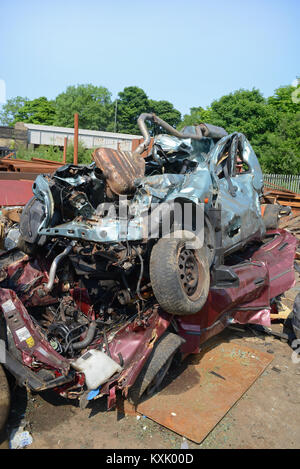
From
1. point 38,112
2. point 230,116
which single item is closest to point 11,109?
point 38,112

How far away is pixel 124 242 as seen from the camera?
10.7 ft

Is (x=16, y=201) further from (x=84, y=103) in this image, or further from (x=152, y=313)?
(x=84, y=103)

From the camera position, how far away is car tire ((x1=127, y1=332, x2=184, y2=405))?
3.21 meters

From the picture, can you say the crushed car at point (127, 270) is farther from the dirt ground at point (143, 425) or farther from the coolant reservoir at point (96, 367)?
the dirt ground at point (143, 425)

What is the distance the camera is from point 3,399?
2770 mm

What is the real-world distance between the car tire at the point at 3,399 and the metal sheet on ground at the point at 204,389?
1.12 m

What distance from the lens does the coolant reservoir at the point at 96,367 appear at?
3.00m

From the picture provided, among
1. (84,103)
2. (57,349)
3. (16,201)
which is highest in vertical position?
(84,103)

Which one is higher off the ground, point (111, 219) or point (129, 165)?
point (129, 165)

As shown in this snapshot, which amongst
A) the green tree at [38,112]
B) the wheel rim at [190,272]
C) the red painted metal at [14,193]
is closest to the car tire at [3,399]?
the wheel rim at [190,272]

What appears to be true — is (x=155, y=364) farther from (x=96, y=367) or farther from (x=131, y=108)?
(x=131, y=108)

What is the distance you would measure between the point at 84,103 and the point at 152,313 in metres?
57.9

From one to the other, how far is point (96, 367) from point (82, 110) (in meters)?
57.3

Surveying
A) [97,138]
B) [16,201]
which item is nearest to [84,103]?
[97,138]
